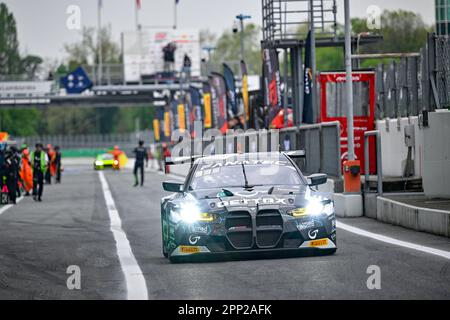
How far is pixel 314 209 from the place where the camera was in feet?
47.7

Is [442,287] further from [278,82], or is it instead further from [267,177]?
[278,82]

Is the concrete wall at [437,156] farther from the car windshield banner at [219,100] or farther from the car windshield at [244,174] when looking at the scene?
the car windshield banner at [219,100]

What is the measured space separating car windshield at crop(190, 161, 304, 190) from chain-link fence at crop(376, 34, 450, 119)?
25.0ft

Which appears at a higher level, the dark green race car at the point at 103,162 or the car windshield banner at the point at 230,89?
the car windshield banner at the point at 230,89

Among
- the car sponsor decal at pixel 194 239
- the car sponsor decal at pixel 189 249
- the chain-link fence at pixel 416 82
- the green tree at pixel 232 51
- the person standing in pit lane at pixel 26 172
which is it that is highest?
the green tree at pixel 232 51

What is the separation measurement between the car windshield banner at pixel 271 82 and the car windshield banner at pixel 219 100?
48.7 feet

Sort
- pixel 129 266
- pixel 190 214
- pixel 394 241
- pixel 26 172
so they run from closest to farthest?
1. pixel 129 266
2. pixel 190 214
3. pixel 394 241
4. pixel 26 172

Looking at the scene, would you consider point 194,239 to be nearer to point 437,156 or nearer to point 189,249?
point 189,249

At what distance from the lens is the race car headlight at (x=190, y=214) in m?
14.4

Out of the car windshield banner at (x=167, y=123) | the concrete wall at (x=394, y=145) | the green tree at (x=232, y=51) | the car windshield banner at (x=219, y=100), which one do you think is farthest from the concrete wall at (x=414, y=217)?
the green tree at (x=232, y=51)

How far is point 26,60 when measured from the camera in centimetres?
15038

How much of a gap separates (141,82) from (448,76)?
83.1 metres

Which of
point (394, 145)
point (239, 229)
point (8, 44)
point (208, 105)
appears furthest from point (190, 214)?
point (8, 44)

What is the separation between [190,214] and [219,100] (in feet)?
137
